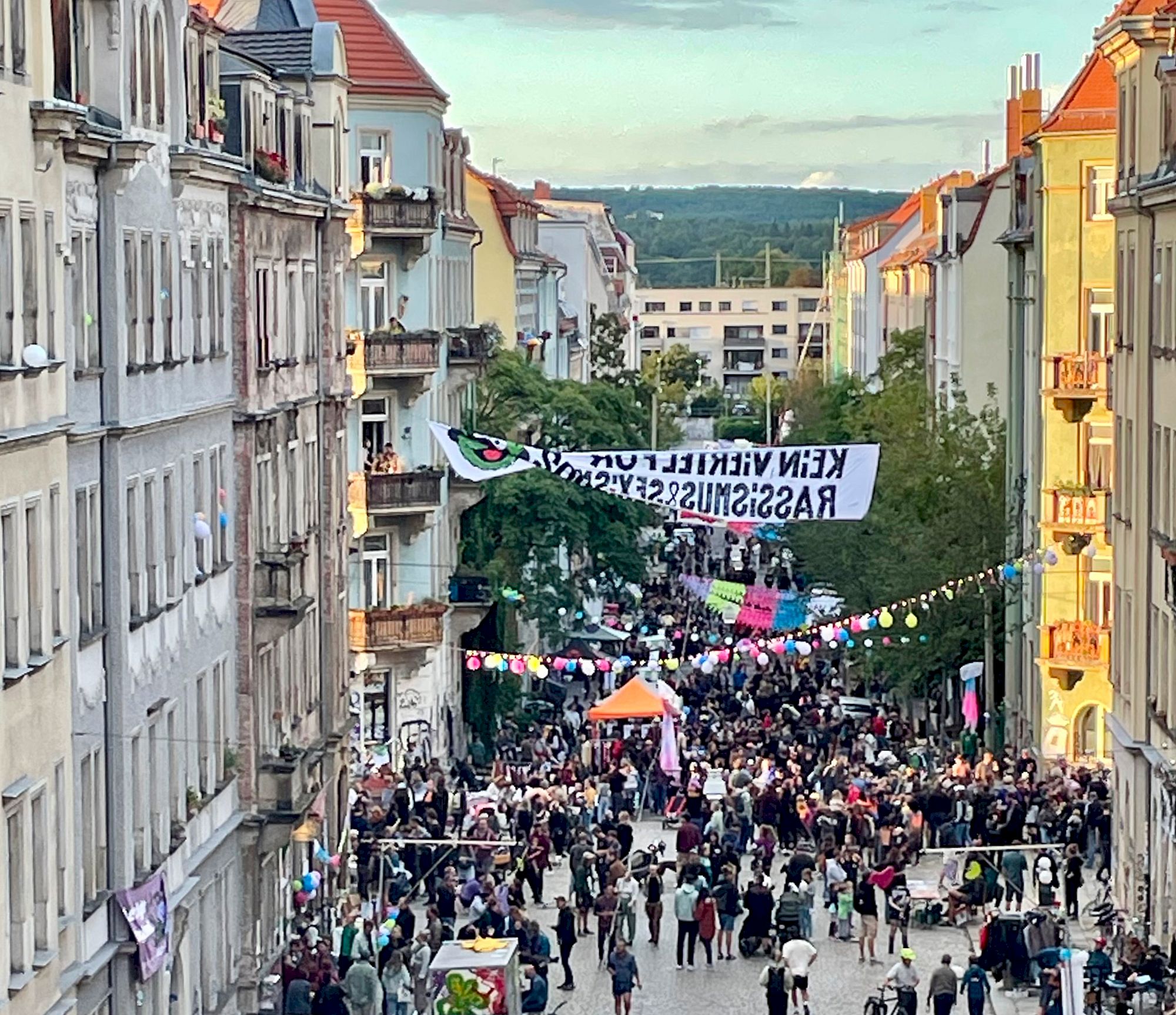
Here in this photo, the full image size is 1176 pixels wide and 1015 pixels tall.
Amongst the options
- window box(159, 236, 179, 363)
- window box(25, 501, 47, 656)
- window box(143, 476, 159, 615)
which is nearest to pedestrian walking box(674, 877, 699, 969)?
window box(143, 476, 159, 615)

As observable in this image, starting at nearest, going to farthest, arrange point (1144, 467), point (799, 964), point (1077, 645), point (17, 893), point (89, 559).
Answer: point (17, 893) < point (89, 559) < point (799, 964) < point (1144, 467) < point (1077, 645)

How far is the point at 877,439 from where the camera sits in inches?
2837

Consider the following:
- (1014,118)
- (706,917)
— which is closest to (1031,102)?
(1014,118)

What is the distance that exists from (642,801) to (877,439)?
77.5 ft

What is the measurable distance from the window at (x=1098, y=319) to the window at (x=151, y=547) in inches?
1079

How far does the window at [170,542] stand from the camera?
33.0 m

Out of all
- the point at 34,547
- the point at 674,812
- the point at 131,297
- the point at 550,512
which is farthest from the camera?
the point at 550,512

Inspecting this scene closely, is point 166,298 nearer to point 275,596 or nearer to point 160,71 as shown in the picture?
point 160,71

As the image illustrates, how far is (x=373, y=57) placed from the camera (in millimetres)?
58344

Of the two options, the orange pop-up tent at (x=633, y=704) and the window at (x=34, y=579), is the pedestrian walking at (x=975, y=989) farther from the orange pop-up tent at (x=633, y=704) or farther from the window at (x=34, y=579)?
the orange pop-up tent at (x=633, y=704)

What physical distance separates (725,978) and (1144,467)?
32.3ft

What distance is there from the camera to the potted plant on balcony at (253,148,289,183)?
39.6 meters

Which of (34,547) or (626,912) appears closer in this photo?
(34,547)

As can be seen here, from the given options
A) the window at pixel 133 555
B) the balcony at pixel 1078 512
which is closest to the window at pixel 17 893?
the window at pixel 133 555
